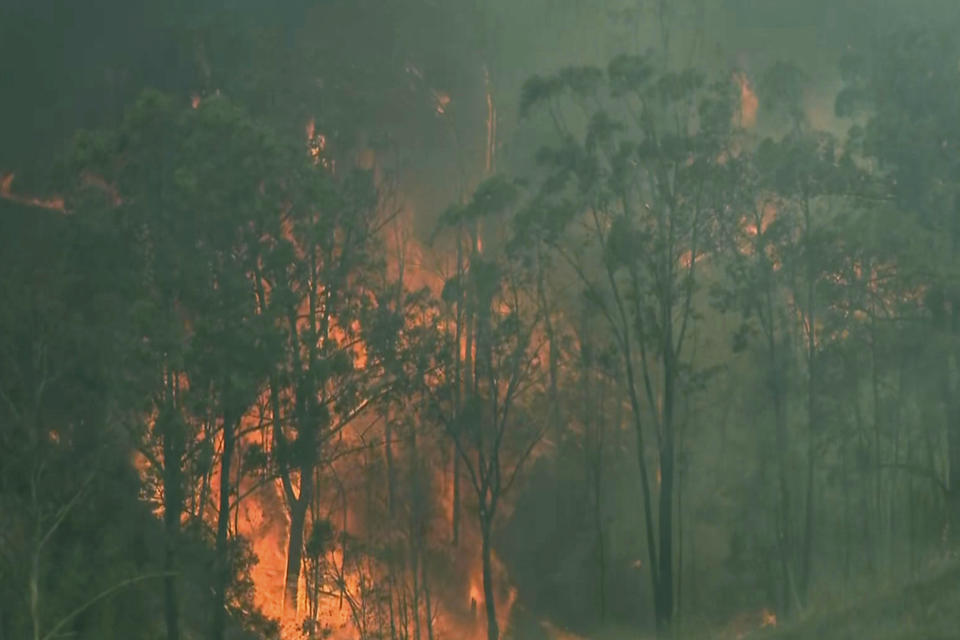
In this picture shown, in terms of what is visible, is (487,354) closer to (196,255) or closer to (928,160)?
(196,255)

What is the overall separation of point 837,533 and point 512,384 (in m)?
9.93

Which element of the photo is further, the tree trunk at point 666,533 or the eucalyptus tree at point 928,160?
the tree trunk at point 666,533

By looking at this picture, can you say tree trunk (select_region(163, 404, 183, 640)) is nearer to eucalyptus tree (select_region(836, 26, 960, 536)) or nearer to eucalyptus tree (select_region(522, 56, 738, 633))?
eucalyptus tree (select_region(522, 56, 738, 633))

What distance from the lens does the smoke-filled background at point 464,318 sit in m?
25.1

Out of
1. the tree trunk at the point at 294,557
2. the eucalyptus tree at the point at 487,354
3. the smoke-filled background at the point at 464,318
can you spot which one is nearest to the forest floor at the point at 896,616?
the smoke-filled background at the point at 464,318

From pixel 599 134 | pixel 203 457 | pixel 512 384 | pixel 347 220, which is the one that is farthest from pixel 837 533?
pixel 203 457

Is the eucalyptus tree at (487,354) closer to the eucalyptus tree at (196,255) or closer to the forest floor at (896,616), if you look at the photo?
the eucalyptus tree at (196,255)

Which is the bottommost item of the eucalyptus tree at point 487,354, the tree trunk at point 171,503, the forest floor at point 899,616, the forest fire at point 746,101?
the forest floor at point 899,616

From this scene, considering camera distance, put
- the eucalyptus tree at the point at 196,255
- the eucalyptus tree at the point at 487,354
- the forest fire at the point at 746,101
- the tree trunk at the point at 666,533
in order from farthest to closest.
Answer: the forest fire at the point at 746,101, the eucalyptus tree at the point at 487,354, the tree trunk at the point at 666,533, the eucalyptus tree at the point at 196,255

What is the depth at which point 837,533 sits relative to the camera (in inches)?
1291

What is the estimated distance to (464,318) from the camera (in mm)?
32000

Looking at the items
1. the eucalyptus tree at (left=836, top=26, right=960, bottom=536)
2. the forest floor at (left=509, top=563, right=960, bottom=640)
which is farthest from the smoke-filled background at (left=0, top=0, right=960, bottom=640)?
the forest floor at (left=509, top=563, right=960, bottom=640)

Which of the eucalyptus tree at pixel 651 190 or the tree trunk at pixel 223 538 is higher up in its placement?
the eucalyptus tree at pixel 651 190

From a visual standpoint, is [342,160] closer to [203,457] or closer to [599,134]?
[599,134]
